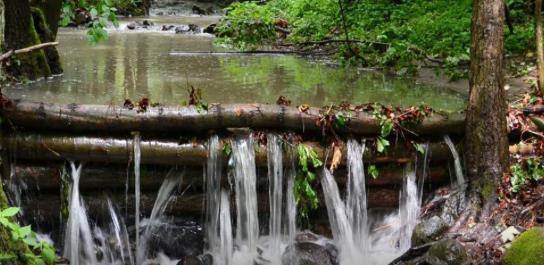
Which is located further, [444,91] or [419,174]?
[444,91]

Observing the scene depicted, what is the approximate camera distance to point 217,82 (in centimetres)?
957

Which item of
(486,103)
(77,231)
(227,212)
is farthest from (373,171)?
(77,231)

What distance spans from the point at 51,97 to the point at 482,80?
18.5 feet

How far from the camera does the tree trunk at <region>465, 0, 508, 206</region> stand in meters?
5.83

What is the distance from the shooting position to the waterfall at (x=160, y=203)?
20.1ft

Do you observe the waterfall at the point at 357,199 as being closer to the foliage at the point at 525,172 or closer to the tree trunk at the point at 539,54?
the foliage at the point at 525,172

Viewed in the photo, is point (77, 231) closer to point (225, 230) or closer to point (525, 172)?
point (225, 230)

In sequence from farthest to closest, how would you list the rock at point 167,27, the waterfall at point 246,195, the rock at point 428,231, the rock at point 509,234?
1. the rock at point 167,27
2. the waterfall at point 246,195
3. the rock at point 428,231
4. the rock at point 509,234

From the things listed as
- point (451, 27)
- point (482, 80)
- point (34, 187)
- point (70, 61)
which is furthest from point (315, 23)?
point (34, 187)

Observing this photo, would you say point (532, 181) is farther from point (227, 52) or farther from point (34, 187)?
point (227, 52)

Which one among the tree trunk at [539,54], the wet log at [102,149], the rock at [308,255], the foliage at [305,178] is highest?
the tree trunk at [539,54]

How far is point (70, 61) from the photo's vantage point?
12.1 metres

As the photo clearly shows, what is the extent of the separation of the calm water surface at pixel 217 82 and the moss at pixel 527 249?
3.31m

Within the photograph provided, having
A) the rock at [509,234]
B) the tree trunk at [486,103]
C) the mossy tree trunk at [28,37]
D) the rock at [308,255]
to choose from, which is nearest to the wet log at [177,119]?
the tree trunk at [486,103]
